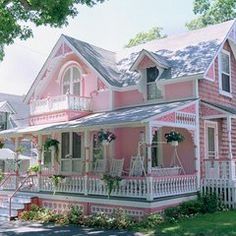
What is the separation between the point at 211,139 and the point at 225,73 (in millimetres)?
3614

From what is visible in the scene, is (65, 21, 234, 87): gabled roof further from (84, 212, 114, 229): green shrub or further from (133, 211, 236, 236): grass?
(84, 212, 114, 229): green shrub

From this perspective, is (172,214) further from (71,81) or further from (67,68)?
(67,68)

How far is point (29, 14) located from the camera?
664 inches

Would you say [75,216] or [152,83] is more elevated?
[152,83]

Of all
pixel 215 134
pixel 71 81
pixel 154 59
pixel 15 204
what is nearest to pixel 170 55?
pixel 154 59

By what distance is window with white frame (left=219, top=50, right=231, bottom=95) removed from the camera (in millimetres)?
20283

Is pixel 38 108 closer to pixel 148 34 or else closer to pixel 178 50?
pixel 178 50

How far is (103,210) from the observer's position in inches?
615

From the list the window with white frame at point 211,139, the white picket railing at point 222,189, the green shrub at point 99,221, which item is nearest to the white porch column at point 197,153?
the white picket railing at point 222,189

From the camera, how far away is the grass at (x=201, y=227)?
12.0 meters

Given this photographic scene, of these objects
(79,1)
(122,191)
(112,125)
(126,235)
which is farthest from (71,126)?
(126,235)

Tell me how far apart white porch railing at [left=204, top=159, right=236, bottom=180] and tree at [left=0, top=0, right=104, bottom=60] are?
331 inches

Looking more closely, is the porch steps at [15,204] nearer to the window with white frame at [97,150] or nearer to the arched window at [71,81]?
the window with white frame at [97,150]

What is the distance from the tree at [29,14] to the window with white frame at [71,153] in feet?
20.1
